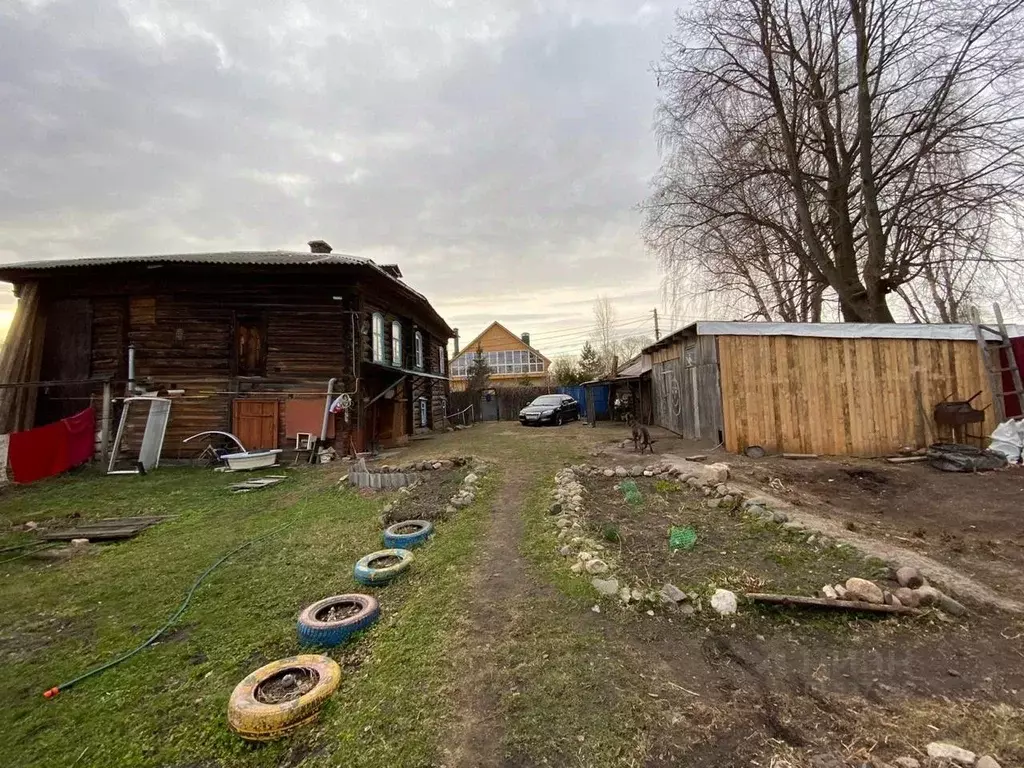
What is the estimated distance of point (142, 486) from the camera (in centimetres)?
952

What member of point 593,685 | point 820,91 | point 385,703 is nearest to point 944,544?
point 593,685

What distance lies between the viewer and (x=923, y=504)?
6.18 meters

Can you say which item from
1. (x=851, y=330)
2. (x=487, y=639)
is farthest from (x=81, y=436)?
(x=851, y=330)

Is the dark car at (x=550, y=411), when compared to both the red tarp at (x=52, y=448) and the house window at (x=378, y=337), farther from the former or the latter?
the red tarp at (x=52, y=448)

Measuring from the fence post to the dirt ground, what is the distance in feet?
48.8

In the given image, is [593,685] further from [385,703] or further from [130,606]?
[130,606]

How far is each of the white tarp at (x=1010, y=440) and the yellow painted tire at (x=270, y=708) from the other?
38.7 ft

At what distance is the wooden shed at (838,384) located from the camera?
9.69 metres

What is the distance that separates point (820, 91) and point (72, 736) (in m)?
16.9

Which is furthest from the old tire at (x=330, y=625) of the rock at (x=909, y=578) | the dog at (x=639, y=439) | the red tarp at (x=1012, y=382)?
the red tarp at (x=1012, y=382)

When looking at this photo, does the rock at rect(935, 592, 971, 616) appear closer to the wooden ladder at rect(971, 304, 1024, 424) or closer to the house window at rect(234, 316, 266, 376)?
the wooden ladder at rect(971, 304, 1024, 424)

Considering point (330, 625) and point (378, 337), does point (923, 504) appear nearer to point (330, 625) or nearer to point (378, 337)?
point (330, 625)

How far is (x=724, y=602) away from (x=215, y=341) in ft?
46.1

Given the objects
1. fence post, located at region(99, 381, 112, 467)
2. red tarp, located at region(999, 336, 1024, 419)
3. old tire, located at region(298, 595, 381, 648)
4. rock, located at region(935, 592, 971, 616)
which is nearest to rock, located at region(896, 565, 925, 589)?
rock, located at region(935, 592, 971, 616)
